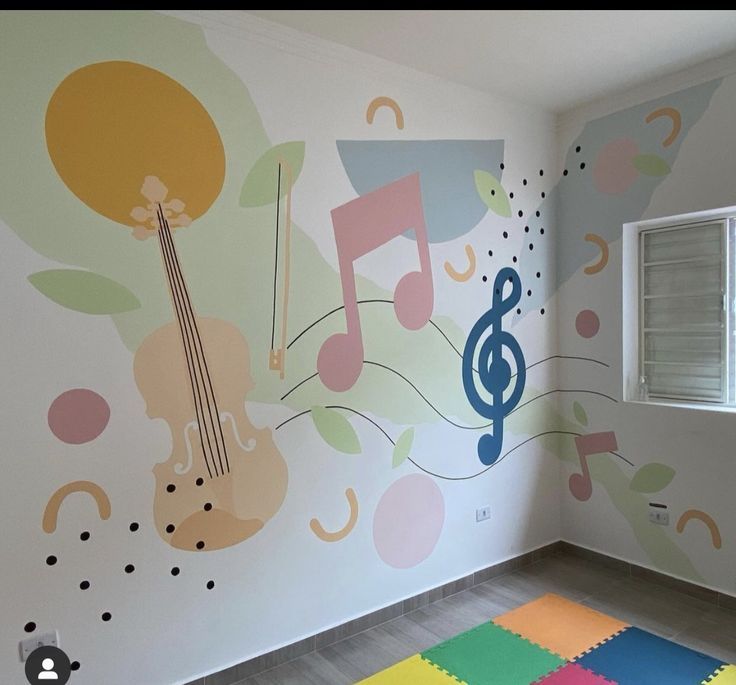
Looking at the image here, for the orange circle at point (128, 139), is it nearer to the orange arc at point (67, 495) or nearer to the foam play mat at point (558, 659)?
the orange arc at point (67, 495)

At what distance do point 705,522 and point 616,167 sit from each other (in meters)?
2.03

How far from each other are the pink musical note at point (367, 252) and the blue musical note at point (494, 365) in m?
0.43

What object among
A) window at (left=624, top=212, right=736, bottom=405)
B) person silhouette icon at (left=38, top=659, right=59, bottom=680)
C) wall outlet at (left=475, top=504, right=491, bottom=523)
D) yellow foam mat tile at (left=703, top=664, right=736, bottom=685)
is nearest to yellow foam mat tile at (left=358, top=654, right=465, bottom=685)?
wall outlet at (left=475, top=504, right=491, bottom=523)

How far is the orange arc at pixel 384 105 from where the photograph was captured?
109 inches

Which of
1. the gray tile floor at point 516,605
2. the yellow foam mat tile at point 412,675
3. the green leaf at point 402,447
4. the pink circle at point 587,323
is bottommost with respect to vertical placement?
the gray tile floor at point 516,605

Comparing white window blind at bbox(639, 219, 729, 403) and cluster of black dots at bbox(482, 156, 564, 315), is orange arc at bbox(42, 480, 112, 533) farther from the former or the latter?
white window blind at bbox(639, 219, 729, 403)

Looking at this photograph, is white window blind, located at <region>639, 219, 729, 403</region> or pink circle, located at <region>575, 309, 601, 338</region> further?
pink circle, located at <region>575, 309, 601, 338</region>

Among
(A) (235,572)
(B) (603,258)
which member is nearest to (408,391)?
(A) (235,572)

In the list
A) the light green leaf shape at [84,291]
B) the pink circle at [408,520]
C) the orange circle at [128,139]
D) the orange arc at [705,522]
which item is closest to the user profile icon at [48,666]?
the light green leaf shape at [84,291]

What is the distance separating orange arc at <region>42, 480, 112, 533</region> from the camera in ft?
6.48

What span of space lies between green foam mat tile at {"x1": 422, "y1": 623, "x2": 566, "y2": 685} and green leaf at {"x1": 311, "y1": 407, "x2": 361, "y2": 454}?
985 mm

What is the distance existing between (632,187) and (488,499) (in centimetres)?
198

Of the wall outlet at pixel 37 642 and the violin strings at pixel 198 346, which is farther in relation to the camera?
the violin strings at pixel 198 346

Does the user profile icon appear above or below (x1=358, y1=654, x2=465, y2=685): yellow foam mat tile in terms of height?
above
